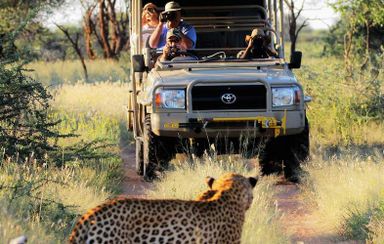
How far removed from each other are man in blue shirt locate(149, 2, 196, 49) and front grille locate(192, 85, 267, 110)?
4.50 ft

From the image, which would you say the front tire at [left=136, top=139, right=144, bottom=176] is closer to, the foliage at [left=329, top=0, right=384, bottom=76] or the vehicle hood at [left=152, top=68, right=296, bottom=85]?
the vehicle hood at [left=152, top=68, right=296, bottom=85]

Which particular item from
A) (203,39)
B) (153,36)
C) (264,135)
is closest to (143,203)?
(264,135)

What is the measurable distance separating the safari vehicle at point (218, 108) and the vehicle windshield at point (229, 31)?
7.1 inches

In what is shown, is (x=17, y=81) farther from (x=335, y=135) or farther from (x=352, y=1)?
(x=352, y=1)

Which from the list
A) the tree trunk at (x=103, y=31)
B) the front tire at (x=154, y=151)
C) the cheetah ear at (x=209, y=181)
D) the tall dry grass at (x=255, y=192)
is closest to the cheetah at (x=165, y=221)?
the cheetah ear at (x=209, y=181)

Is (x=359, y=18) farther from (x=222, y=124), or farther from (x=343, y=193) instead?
(x=343, y=193)

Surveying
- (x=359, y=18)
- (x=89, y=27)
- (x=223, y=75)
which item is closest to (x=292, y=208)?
(x=223, y=75)

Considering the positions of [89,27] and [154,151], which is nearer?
[154,151]

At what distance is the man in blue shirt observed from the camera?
10336 mm

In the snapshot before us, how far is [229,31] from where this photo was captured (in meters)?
11.4

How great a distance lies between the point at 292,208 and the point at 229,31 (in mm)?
3391

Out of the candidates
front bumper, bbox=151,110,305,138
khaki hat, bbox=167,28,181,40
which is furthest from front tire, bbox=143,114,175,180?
khaki hat, bbox=167,28,181,40

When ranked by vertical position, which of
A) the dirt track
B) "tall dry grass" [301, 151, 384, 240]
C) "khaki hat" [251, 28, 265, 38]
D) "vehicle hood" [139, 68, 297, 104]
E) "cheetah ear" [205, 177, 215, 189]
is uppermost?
"khaki hat" [251, 28, 265, 38]

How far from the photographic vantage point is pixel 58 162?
30.0ft
